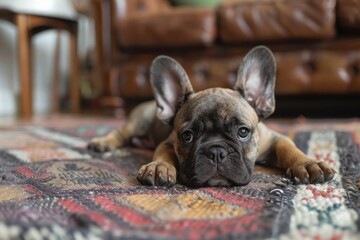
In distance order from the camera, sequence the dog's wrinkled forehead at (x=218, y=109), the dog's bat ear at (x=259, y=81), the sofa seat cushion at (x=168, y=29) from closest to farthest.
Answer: the dog's wrinkled forehead at (x=218, y=109) < the dog's bat ear at (x=259, y=81) < the sofa seat cushion at (x=168, y=29)

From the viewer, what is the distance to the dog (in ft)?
3.53

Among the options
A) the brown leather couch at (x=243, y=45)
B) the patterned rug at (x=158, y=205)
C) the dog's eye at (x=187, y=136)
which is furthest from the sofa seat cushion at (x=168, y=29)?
the dog's eye at (x=187, y=136)

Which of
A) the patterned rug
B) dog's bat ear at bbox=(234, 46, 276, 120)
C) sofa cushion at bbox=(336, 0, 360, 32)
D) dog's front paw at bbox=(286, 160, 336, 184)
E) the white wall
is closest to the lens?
the patterned rug

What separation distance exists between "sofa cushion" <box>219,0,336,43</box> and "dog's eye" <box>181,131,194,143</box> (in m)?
1.53

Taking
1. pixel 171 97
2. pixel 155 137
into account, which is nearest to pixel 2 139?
pixel 155 137

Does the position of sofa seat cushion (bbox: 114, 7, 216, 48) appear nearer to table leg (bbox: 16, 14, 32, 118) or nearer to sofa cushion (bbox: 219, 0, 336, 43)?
sofa cushion (bbox: 219, 0, 336, 43)

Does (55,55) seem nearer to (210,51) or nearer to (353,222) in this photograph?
(210,51)

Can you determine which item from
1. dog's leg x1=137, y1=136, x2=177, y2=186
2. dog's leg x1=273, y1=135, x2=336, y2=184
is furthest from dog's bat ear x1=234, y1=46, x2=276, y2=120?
dog's leg x1=137, y1=136, x2=177, y2=186

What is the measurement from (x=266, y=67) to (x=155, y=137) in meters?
0.57

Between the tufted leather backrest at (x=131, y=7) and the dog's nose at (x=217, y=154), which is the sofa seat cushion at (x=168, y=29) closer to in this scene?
the tufted leather backrest at (x=131, y=7)

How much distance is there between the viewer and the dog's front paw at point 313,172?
1.06m

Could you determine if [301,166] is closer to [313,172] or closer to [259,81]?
[313,172]

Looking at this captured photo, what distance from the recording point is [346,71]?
247 cm

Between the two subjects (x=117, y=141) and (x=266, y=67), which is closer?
(x=266, y=67)
